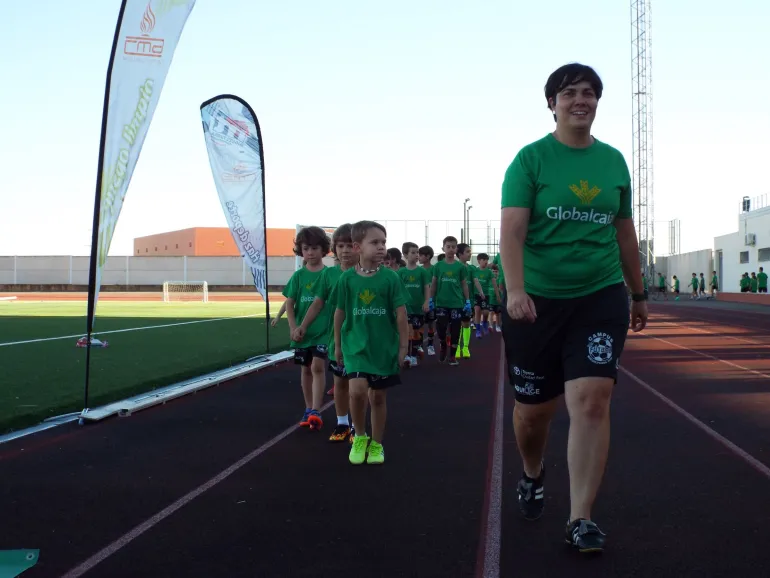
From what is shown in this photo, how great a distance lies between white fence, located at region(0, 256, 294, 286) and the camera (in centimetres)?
6812

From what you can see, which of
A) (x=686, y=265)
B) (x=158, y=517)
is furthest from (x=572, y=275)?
(x=686, y=265)

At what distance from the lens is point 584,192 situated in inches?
157

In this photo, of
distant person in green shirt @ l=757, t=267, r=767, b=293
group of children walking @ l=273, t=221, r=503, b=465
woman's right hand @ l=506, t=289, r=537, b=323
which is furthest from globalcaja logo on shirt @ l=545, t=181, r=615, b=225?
distant person in green shirt @ l=757, t=267, r=767, b=293

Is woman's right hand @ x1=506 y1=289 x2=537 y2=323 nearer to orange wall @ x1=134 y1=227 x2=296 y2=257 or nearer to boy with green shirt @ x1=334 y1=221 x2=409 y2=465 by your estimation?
boy with green shirt @ x1=334 y1=221 x2=409 y2=465

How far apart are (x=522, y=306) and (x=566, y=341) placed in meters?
0.31

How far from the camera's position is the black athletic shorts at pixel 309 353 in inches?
308

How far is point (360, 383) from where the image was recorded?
20.5ft

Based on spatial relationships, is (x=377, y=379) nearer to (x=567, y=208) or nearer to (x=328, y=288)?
(x=328, y=288)

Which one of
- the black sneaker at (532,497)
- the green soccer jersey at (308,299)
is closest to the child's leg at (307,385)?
the green soccer jersey at (308,299)

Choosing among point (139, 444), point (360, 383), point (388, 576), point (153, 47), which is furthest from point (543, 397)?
point (153, 47)

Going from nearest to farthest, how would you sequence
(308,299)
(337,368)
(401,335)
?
1. (401,335)
2. (337,368)
3. (308,299)

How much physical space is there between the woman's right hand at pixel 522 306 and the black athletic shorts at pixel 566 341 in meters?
0.13

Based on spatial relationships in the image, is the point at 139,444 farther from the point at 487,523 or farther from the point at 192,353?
the point at 192,353

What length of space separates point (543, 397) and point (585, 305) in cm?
50
